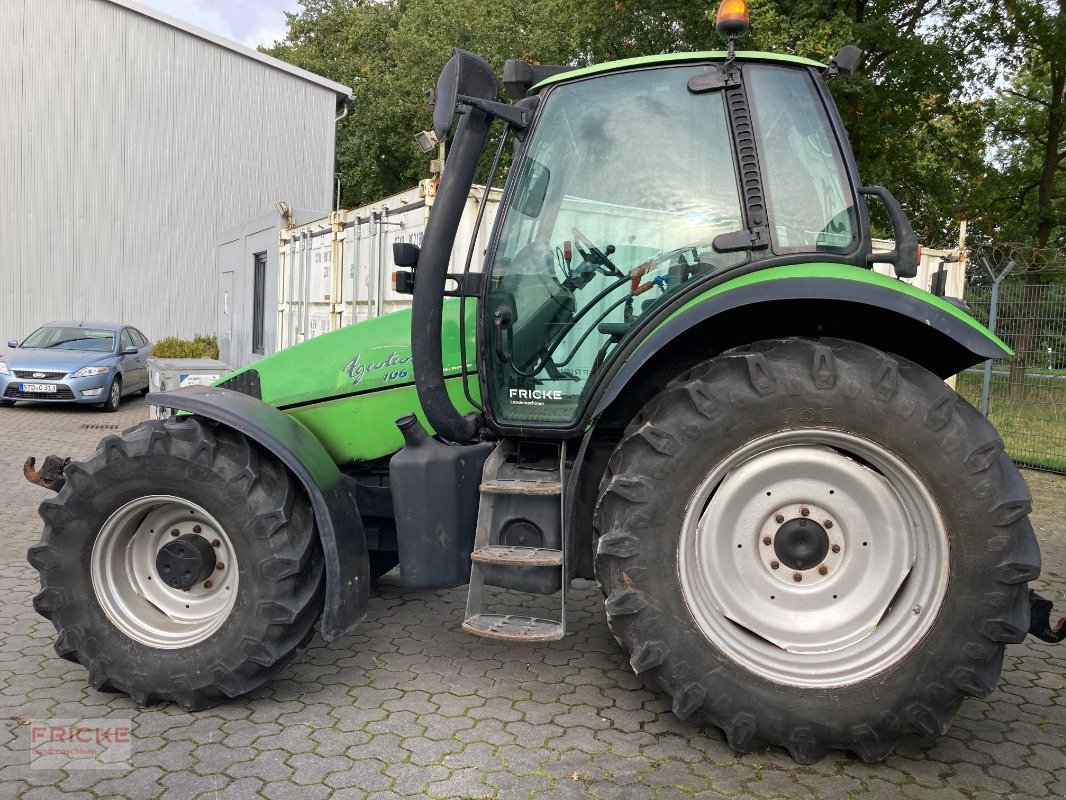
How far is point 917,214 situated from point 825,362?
17.9 metres

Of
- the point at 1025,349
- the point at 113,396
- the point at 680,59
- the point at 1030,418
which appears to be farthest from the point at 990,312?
the point at 113,396

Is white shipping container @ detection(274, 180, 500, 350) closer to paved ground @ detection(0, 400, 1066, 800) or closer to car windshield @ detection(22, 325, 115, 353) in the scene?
car windshield @ detection(22, 325, 115, 353)

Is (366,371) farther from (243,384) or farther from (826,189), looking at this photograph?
(826,189)

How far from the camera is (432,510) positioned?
3.57 m

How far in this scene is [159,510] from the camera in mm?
3668

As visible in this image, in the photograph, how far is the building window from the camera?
59.0 ft

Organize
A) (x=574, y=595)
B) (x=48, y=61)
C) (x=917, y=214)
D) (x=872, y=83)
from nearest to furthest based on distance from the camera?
1. (x=574, y=595)
2. (x=872, y=83)
3. (x=917, y=214)
4. (x=48, y=61)

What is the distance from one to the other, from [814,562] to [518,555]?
106 centimetres

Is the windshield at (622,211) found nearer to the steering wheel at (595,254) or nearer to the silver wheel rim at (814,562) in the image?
the steering wheel at (595,254)

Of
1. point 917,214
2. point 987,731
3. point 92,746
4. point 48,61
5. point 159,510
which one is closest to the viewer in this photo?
point 92,746

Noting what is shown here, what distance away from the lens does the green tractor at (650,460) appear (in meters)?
2.97

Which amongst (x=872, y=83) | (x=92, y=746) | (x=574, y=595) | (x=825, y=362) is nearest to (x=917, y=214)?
(x=872, y=83)

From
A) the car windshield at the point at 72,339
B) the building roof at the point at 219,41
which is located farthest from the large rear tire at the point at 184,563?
the building roof at the point at 219,41
